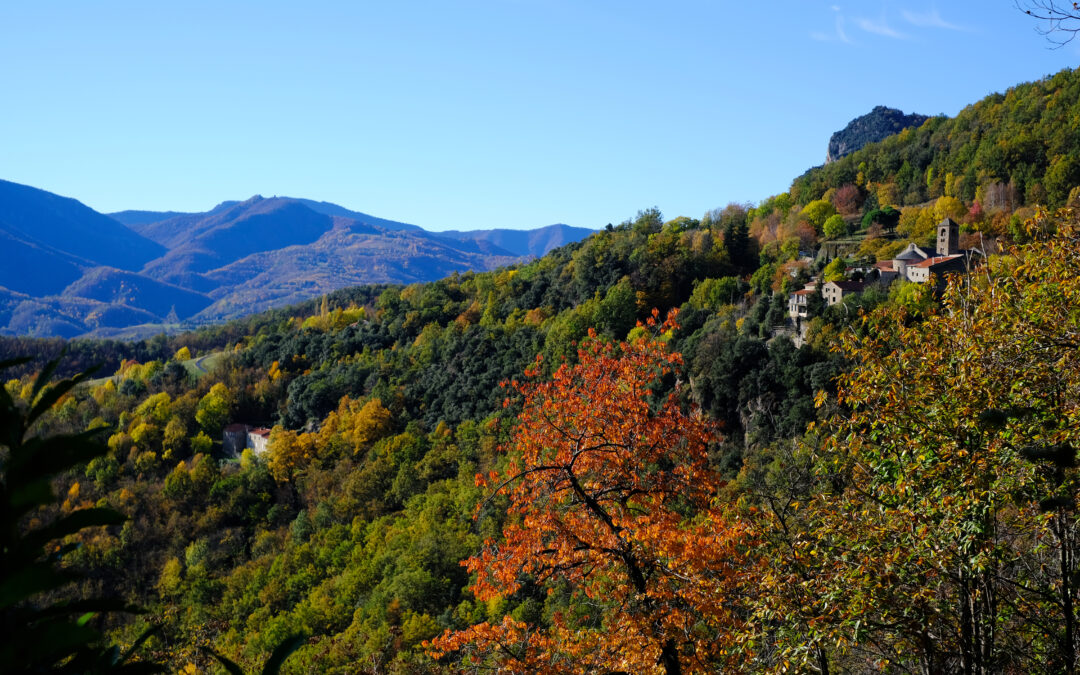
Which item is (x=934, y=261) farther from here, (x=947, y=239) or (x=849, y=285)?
(x=947, y=239)

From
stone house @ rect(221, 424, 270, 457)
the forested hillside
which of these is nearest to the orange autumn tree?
the forested hillside

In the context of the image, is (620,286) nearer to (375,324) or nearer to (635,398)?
(375,324)

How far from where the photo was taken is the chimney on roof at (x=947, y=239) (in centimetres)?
3622

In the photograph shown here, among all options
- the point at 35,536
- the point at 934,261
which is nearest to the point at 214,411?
the point at 934,261

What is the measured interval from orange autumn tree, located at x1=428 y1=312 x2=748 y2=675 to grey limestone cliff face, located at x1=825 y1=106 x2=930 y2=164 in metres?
118

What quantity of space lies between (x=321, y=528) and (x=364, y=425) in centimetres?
836

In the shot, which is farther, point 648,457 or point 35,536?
point 648,457

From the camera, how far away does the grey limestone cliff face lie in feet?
373

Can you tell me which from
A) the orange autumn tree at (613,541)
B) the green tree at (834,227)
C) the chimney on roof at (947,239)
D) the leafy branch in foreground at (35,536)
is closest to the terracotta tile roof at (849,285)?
the chimney on roof at (947,239)

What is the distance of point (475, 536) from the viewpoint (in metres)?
28.0

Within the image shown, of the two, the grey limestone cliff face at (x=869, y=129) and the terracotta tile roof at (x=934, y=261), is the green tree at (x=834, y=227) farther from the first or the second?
the grey limestone cliff face at (x=869, y=129)

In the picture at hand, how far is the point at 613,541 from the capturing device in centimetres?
716

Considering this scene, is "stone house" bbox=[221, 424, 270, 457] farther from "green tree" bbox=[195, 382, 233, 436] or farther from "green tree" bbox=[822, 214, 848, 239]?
"green tree" bbox=[822, 214, 848, 239]

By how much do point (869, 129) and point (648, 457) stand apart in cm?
12804
